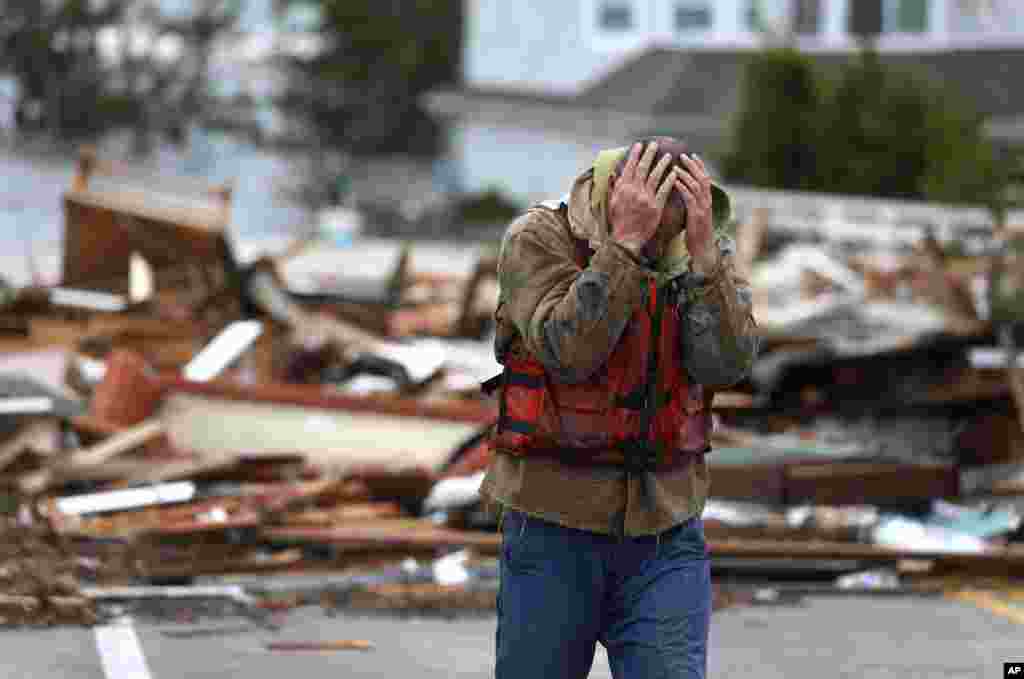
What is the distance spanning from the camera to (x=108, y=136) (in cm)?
5188

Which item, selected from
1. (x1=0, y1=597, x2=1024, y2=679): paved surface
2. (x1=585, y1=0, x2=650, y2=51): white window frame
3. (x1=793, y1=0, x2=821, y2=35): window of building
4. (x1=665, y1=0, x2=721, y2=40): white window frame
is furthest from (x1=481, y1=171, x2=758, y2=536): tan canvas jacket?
(x1=585, y1=0, x2=650, y2=51): white window frame

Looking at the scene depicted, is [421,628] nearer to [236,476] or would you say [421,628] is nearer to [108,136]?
[236,476]

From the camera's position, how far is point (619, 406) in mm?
5945

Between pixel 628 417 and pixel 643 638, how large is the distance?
534mm

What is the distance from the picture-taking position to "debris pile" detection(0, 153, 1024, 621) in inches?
448

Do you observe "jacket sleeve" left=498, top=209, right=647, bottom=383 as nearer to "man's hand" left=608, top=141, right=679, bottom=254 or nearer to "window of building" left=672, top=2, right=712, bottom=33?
"man's hand" left=608, top=141, right=679, bottom=254

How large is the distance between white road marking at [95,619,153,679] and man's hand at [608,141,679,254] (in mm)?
3471

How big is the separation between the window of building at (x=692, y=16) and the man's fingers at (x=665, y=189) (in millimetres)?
39285

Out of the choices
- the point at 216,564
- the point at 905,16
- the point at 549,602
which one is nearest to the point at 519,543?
the point at 549,602

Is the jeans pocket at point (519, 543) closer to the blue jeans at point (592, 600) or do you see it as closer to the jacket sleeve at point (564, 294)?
the blue jeans at point (592, 600)

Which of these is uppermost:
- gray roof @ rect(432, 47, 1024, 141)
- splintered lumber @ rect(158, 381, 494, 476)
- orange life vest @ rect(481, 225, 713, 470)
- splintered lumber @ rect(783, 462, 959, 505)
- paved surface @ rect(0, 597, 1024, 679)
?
orange life vest @ rect(481, 225, 713, 470)

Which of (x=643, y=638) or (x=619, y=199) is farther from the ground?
(x=619, y=199)

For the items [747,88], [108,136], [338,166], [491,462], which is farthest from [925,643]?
[338,166]

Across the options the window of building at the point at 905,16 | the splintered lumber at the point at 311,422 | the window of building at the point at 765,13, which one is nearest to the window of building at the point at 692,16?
the window of building at the point at 765,13
